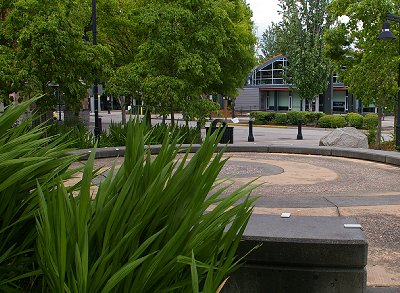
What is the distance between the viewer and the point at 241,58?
29.5 meters

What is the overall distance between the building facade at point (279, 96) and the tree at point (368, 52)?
37612 millimetres

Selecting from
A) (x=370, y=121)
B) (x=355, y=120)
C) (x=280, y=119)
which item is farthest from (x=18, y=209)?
(x=280, y=119)

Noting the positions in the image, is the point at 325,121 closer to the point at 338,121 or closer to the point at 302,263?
the point at 338,121

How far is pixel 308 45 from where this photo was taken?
43344 mm

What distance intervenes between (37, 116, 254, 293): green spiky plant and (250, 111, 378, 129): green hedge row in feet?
105

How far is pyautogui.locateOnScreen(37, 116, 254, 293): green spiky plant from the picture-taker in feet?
5.23

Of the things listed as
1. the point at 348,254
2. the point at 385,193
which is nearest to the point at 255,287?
the point at 348,254

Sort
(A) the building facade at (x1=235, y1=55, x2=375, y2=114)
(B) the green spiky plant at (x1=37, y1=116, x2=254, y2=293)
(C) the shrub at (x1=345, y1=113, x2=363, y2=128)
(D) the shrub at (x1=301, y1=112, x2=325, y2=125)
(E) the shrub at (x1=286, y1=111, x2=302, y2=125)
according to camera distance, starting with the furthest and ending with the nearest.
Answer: (A) the building facade at (x1=235, y1=55, x2=375, y2=114) < (E) the shrub at (x1=286, y1=111, x2=302, y2=125) < (D) the shrub at (x1=301, y1=112, x2=325, y2=125) < (C) the shrub at (x1=345, y1=113, x2=363, y2=128) < (B) the green spiky plant at (x1=37, y1=116, x2=254, y2=293)

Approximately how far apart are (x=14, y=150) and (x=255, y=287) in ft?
5.70

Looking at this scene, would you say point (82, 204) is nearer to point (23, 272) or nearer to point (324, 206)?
point (23, 272)

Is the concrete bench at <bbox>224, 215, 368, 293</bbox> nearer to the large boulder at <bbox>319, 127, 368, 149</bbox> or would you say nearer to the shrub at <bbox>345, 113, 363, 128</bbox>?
the large boulder at <bbox>319, 127, 368, 149</bbox>

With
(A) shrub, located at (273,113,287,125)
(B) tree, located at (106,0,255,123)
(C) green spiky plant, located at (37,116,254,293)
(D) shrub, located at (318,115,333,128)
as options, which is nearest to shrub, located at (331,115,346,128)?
(D) shrub, located at (318,115,333,128)

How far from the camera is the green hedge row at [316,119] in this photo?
1431 inches

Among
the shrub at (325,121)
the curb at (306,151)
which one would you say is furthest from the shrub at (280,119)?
the curb at (306,151)
